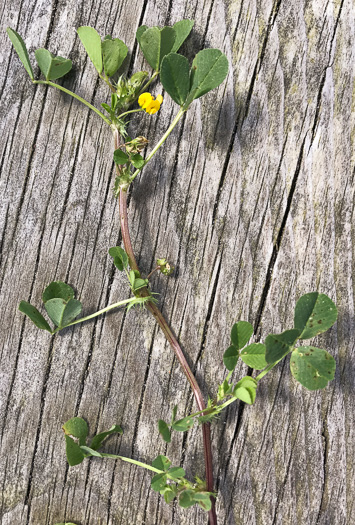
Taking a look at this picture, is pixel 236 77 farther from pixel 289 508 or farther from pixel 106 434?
pixel 289 508

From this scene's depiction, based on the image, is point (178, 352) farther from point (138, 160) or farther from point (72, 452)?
point (138, 160)

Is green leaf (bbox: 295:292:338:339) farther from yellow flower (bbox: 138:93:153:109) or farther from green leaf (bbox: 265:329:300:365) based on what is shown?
yellow flower (bbox: 138:93:153:109)

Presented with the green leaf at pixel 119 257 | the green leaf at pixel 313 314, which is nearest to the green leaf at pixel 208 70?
the green leaf at pixel 119 257

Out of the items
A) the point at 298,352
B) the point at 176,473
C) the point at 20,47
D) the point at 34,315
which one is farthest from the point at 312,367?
the point at 20,47

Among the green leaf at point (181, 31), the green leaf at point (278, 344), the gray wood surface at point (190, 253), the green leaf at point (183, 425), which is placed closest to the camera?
the green leaf at point (278, 344)

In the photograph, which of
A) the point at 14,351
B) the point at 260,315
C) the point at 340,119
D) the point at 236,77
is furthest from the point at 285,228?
the point at 14,351

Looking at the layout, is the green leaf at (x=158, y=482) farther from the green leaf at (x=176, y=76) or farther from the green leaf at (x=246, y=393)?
the green leaf at (x=176, y=76)
